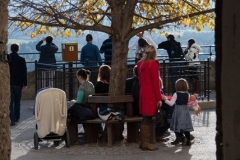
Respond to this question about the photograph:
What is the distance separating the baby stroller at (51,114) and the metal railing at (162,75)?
4723mm

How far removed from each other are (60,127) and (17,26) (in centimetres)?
208

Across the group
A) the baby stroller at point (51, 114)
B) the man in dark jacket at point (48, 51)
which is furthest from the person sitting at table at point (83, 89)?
the man in dark jacket at point (48, 51)

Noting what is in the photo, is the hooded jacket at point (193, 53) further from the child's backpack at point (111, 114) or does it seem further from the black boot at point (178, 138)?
the child's backpack at point (111, 114)

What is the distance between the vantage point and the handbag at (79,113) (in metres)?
12.0

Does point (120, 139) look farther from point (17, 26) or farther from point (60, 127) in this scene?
point (17, 26)

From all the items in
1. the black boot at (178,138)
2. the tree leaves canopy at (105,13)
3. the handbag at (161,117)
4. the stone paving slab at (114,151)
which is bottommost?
the stone paving slab at (114,151)

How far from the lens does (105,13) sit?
1261 cm

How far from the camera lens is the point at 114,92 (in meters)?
12.6

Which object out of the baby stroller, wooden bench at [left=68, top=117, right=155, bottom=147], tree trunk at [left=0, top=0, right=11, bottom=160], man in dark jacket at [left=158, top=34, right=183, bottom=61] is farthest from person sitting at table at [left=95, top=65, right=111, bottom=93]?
man in dark jacket at [left=158, top=34, right=183, bottom=61]

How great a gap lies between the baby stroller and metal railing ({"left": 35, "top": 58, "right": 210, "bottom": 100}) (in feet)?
15.5

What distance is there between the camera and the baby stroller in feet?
38.4

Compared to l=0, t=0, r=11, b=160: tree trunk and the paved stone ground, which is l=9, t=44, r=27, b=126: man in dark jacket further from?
l=0, t=0, r=11, b=160: tree trunk

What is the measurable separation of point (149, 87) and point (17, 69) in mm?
4977
